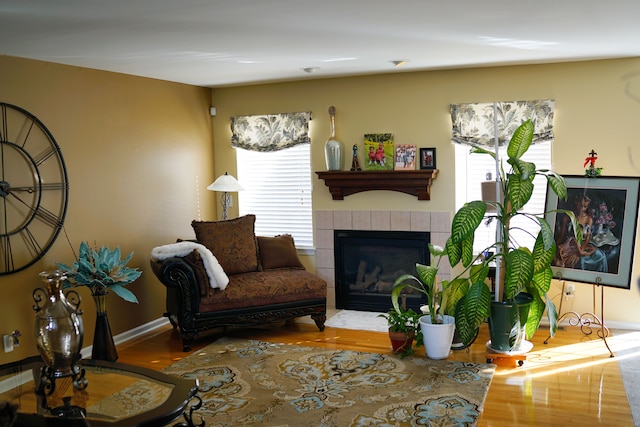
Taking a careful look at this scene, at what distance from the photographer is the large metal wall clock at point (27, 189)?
4.42 meters

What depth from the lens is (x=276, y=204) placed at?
660cm

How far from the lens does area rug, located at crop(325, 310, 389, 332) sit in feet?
18.6

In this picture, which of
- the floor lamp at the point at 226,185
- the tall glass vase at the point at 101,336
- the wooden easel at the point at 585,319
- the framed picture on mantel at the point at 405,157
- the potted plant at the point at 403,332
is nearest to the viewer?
the tall glass vase at the point at 101,336

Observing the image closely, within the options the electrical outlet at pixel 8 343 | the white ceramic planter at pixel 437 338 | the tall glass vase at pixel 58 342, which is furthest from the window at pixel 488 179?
the electrical outlet at pixel 8 343

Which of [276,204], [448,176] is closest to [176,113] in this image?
[276,204]

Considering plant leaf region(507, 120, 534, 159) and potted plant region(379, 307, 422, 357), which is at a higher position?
plant leaf region(507, 120, 534, 159)

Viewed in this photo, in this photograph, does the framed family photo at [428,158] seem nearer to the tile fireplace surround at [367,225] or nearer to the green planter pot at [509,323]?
the tile fireplace surround at [367,225]

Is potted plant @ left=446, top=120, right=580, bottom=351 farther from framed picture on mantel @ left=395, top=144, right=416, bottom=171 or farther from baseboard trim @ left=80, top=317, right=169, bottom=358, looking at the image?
baseboard trim @ left=80, top=317, right=169, bottom=358

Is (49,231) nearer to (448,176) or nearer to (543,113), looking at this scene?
(448,176)

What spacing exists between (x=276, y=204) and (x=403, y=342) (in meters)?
2.36

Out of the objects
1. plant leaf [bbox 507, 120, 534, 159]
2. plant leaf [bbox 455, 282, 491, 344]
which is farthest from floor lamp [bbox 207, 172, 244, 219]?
plant leaf [bbox 507, 120, 534, 159]

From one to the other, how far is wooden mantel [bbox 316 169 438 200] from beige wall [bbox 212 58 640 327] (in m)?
0.09

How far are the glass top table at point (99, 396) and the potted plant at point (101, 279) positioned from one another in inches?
48.0

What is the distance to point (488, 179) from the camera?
18.5 feet
